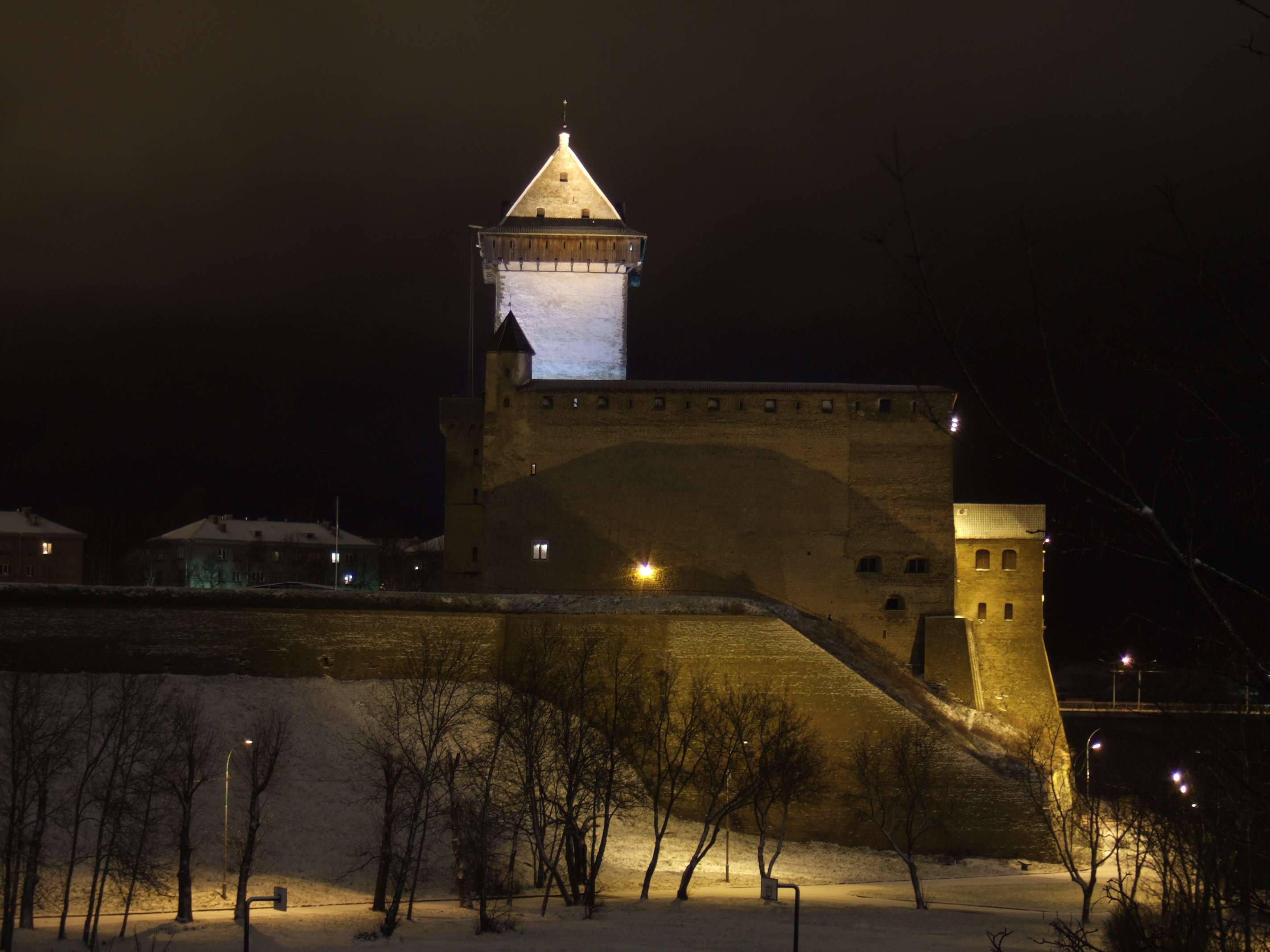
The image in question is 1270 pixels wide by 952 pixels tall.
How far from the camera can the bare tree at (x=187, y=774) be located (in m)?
18.4

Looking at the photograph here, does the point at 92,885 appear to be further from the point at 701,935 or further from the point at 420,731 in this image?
the point at 701,935

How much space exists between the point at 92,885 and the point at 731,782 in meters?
12.1

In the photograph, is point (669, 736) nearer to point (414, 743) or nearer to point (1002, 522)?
point (414, 743)

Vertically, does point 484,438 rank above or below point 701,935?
above

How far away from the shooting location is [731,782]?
24.4 m

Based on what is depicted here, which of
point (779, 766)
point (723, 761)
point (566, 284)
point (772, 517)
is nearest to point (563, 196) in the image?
point (566, 284)

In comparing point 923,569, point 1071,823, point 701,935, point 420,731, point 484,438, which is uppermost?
point 484,438

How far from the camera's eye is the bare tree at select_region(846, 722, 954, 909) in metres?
24.0

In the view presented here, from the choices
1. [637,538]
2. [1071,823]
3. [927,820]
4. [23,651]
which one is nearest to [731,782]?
[927,820]

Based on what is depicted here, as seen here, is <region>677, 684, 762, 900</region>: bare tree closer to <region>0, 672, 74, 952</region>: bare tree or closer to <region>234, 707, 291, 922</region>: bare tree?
<region>234, 707, 291, 922</region>: bare tree

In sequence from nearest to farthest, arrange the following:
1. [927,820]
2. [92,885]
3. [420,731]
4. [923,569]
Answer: [92,885] < [420,731] < [927,820] < [923,569]

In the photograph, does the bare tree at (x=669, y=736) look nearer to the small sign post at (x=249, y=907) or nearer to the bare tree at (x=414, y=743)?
the bare tree at (x=414, y=743)

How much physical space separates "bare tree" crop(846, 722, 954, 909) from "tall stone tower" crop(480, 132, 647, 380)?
14934 millimetres

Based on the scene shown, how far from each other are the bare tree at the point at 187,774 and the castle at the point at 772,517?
33.9 feet
